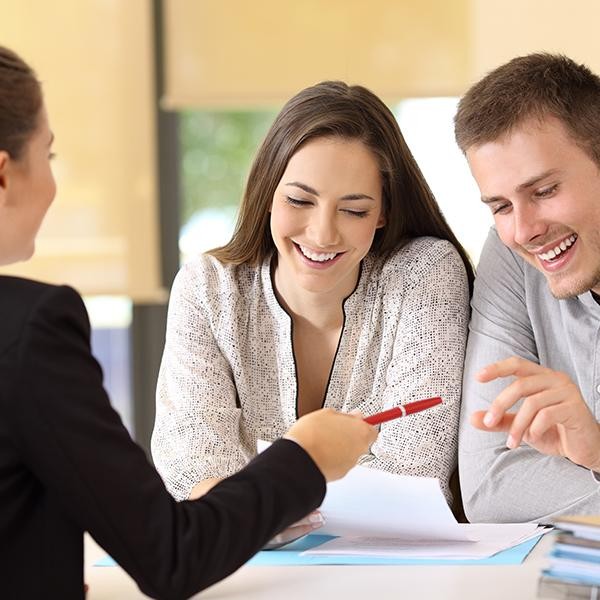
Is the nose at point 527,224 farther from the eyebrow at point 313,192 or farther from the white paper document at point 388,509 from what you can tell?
the white paper document at point 388,509

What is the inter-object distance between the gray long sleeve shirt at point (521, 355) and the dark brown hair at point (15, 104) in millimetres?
1071

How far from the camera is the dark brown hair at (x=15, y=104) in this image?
3.94 feet

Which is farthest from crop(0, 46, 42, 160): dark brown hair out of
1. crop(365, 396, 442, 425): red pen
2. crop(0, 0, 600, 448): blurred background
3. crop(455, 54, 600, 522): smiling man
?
crop(0, 0, 600, 448): blurred background

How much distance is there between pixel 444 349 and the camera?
2160mm

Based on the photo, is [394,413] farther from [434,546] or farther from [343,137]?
[343,137]

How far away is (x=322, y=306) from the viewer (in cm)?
233

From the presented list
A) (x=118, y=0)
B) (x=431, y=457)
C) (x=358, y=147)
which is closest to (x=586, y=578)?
(x=431, y=457)

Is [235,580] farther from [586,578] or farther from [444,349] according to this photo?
[444,349]

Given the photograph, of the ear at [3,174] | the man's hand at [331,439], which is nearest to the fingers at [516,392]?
the man's hand at [331,439]

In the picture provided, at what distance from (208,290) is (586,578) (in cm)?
118

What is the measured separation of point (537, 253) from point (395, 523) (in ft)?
1.94

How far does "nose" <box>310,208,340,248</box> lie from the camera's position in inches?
84.7

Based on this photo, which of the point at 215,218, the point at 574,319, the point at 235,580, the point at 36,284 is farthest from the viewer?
the point at 215,218

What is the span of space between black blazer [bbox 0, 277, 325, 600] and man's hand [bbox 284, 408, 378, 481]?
0.12m
